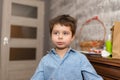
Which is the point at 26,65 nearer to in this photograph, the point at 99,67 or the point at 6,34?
the point at 6,34

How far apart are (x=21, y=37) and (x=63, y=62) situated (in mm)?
2359

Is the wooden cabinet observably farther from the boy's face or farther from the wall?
the wall

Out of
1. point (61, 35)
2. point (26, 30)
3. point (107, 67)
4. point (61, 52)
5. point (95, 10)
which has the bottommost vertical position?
point (107, 67)

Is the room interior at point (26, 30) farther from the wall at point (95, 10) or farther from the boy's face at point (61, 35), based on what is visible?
the boy's face at point (61, 35)

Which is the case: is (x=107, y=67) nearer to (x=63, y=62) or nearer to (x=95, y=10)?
(x=63, y=62)

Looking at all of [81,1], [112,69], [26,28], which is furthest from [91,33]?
[26,28]

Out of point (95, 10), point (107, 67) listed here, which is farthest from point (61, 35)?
point (95, 10)

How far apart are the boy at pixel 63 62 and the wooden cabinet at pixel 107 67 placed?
180 mm

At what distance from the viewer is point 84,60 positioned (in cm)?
125

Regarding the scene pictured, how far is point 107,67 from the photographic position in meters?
1.40


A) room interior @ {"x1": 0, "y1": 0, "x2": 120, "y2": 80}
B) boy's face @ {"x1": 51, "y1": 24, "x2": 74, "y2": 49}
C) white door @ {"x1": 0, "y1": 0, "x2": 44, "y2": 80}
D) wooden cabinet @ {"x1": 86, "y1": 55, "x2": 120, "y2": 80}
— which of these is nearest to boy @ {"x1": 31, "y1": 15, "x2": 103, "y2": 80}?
boy's face @ {"x1": 51, "y1": 24, "x2": 74, "y2": 49}

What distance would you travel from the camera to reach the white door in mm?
3268

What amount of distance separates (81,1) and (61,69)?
1575 millimetres

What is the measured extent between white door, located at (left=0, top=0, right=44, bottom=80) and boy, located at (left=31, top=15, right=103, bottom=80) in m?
2.17
